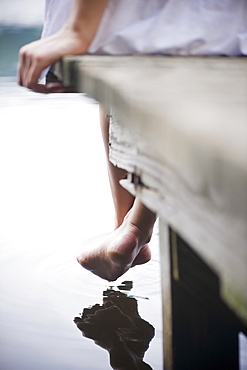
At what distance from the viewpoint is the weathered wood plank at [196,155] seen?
25cm

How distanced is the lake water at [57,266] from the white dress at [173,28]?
403 mm

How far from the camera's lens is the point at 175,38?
91 centimetres

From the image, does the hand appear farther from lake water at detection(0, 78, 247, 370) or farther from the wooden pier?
lake water at detection(0, 78, 247, 370)

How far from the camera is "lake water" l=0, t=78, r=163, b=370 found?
1140mm

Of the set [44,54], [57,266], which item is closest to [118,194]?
[57,266]

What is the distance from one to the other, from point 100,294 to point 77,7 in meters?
0.69

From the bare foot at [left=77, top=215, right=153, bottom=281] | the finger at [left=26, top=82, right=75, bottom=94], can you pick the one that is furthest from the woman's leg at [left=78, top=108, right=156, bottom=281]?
the finger at [left=26, top=82, right=75, bottom=94]

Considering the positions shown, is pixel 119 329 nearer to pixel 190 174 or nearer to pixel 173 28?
pixel 173 28

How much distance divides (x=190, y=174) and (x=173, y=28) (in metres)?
0.67

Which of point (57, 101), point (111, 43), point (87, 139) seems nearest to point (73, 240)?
point (111, 43)

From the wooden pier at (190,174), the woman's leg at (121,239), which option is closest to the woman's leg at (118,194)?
the woman's leg at (121,239)

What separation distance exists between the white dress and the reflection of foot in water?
Result: 0.53m

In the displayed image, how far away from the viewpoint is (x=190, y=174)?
29 centimetres

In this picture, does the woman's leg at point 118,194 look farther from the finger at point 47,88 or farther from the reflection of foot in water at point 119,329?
the finger at point 47,88
